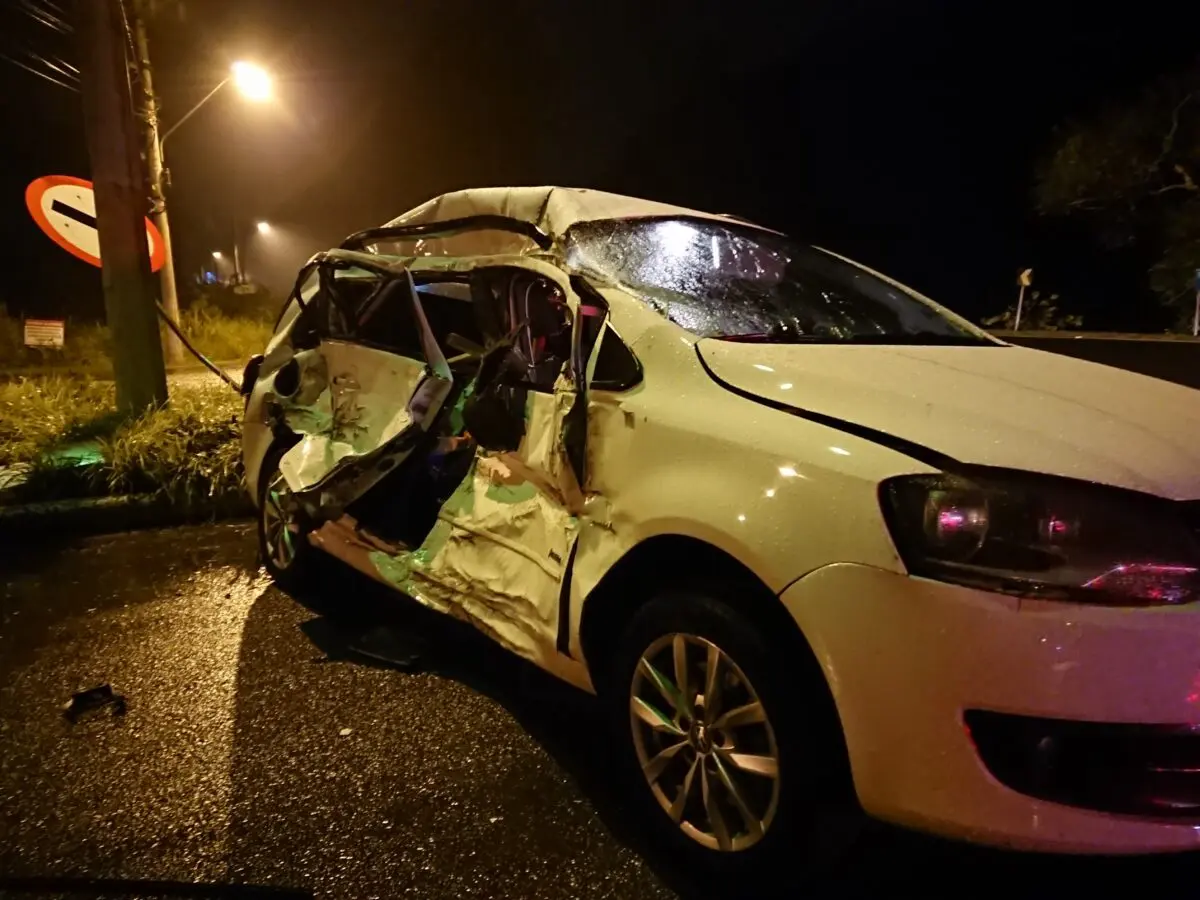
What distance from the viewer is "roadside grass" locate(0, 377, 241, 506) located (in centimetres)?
584

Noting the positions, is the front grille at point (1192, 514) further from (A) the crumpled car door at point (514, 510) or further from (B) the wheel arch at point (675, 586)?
(A) the crumpled car door at point (514, 510)

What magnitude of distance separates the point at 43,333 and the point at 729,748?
8.26 m

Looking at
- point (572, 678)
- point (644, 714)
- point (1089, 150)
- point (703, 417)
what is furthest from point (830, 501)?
point (1089, 150)

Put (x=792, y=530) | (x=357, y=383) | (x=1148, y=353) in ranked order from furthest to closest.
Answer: (x=1148, y=353)
(x=357, y=383)
(x=792, y=530)

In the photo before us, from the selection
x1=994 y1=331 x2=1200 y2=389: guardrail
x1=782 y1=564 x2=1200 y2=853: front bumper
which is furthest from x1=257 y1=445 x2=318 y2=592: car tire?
x1=994 y1=331 x2=1200 y2=389: guardrail

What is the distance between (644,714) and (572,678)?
0.33m

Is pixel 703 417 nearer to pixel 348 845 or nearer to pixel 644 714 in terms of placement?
pixel 644 714

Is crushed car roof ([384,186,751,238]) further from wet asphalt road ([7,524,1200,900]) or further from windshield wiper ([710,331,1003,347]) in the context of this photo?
wet asphalt road ([7,524,1200,900])

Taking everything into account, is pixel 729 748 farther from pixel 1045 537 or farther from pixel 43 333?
pixel 43 333

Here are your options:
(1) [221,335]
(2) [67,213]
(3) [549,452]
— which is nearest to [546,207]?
(3) [549,452]

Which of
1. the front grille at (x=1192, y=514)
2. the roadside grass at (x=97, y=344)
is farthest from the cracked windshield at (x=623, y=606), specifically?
the roadside grass at (x=97, y=344)

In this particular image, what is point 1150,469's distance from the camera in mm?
1885

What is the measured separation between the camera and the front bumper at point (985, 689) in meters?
1.71

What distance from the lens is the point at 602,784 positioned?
Result: 2.76 meters
